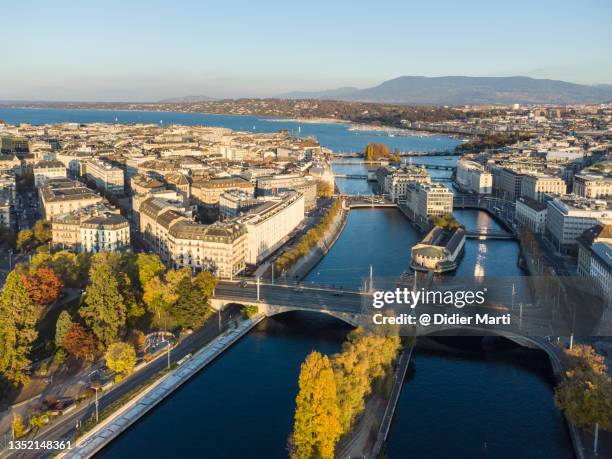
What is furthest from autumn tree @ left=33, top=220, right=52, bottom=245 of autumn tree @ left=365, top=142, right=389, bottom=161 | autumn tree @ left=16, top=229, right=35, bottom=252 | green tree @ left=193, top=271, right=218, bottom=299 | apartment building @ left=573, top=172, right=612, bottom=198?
autumn tree @ left=365, top=142, right=389, bottom=161

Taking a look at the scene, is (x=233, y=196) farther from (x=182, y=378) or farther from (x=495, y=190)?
(x=495, y=190)

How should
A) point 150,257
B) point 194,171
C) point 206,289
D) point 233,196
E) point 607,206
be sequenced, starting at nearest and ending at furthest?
point 206,289, point 150,257, point 607,206, point 233,196, point 194,171

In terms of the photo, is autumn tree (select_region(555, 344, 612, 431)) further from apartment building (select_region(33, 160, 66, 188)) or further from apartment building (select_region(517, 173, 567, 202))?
apartment building (select_region(33, 160, 66, 188))

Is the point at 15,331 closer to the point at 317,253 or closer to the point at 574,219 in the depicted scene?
the point at 317,253

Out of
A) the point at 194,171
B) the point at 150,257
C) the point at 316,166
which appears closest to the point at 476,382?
the point at 150,257

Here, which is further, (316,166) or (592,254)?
(316,166)

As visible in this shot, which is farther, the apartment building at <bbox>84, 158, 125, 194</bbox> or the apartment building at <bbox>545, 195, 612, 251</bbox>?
the apartment building at <bbox>84, 158, 125, 194</bbox>

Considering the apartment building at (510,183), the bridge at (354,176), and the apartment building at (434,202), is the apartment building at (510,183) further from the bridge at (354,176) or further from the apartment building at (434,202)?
the bridge at (354,176)
